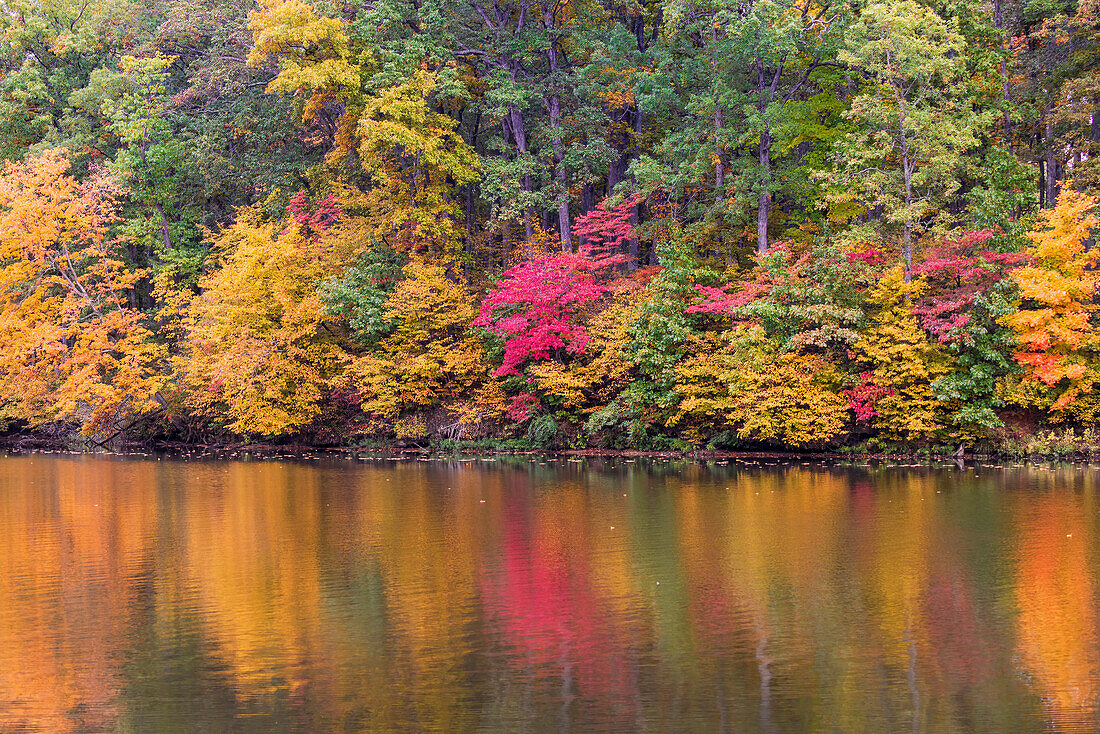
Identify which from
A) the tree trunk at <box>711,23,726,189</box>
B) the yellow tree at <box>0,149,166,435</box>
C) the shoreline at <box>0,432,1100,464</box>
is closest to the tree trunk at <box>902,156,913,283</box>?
the shoreline at <box>0,432,1100,464</box>

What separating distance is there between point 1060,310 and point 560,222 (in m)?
16.2

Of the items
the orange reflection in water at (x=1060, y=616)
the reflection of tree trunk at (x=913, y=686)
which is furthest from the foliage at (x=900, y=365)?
the reflection of tree trunk at (x=913, y=686)

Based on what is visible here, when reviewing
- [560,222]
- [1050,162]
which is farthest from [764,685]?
[1050,162]

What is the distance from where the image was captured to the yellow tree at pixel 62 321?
3478cm

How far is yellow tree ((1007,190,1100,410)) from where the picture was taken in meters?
24.2

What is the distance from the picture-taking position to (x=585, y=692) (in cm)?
809

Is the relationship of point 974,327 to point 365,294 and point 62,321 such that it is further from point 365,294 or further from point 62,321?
point 62,321

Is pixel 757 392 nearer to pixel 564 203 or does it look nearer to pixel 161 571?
pixel 564 203

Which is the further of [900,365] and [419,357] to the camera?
[419,357]

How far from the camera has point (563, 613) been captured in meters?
10.7

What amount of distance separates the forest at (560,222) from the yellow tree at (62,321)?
0.15 m

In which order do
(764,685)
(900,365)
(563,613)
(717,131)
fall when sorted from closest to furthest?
(764,685)
(563,613)
(900,365)
(717,131)

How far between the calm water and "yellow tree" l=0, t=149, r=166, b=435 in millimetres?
16271

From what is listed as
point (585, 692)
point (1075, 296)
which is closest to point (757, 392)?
point (1075, 296)
